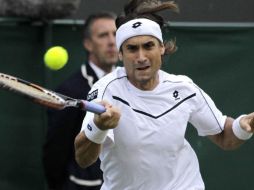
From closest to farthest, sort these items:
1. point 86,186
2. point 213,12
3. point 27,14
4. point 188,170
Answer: point 188,170 → point 86,186 → point 27,14 → point 213,12

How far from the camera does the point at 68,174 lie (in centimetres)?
660

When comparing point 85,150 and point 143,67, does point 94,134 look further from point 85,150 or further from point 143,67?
point 143,67

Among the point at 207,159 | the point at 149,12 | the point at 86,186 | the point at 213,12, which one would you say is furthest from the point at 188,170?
the point at 213,12

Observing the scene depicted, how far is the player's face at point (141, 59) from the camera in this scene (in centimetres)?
492

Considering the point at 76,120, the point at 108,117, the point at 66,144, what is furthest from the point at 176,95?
the point at 66,144

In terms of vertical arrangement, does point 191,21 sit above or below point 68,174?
above

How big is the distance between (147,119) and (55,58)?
7.08ft

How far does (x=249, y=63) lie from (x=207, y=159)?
0.86 meters

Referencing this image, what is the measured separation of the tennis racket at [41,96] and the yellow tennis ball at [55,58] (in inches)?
102

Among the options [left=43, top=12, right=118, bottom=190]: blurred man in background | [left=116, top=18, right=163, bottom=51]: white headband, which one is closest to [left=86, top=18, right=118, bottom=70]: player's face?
[left=43, top=12, right=118, bottom=190]: blurred man in background

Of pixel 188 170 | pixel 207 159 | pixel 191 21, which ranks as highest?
pixel 191 21

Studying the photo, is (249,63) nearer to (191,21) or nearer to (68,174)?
(191,21)

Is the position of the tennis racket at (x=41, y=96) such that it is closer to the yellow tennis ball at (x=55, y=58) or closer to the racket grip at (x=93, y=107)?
the racket grip at (x=93, y=107)

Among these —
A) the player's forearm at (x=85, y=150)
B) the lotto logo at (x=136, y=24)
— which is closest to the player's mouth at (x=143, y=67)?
the lotto logo at (x=136, y=24)
